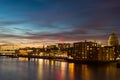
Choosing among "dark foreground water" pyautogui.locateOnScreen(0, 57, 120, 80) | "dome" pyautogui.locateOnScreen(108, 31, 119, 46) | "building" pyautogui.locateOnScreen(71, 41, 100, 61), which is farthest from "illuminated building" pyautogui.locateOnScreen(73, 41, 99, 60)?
"dark foreground water" pyautogui.locateOnScreen(0, 57, 120, 80)

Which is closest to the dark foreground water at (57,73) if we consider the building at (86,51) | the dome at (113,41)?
the building at (86,51)

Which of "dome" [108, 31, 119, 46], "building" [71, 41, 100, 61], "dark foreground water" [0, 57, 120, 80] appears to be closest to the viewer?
"dark foreground water" [0, 57, 120, 80]

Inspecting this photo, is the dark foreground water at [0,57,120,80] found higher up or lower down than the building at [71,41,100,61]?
lower down

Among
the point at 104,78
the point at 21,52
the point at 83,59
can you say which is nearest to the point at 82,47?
the point at 83,59

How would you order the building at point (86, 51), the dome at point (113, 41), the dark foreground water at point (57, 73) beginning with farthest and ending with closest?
1. the dome at point (113, 41)
2. the building at point (86, 51)
3. the dark foreground water at point (57, 73)

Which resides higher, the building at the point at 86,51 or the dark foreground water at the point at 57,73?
the building at the point at 86,51

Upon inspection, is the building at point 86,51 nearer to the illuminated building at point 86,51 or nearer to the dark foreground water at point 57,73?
the illuminated building at point 86,51

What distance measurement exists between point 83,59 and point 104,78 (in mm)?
50254

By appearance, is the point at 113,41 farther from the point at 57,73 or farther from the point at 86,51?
the point at 57,73

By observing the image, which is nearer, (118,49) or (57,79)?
(57,79)

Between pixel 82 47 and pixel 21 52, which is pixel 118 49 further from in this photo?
pixel 21 52

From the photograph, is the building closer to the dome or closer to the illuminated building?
the illuminated building

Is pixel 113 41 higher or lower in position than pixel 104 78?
higher

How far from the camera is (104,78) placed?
37156 millimetres
